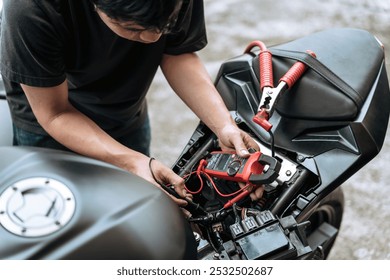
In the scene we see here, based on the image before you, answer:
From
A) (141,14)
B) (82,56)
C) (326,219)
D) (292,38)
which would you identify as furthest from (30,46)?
(292,38)

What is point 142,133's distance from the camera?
1.53 m

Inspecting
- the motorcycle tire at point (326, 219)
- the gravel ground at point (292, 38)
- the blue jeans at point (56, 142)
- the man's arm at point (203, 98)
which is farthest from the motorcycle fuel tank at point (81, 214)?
the gravel ground at point (292, 38)

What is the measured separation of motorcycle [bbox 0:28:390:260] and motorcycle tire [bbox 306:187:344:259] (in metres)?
0.04

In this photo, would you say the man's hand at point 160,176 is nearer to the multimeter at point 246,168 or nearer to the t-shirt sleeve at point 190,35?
the multimeter at point 246,168

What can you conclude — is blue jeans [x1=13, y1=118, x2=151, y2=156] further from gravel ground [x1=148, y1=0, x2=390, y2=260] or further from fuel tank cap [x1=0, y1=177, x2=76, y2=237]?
gravel ground [x1=148, y1=0, x2=390, y2=260]

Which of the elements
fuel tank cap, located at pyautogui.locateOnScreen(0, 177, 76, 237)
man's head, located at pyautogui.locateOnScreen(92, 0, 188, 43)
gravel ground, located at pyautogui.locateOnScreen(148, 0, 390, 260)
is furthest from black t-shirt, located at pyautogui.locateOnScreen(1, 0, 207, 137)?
gravel ground, located at pyautogui.locateOnScreen(148, 0, 390, 260)

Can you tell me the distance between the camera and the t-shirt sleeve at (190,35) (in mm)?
1203

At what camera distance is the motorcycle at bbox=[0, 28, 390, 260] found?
2.72 ft

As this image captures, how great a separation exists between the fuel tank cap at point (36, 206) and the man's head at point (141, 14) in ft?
0.88

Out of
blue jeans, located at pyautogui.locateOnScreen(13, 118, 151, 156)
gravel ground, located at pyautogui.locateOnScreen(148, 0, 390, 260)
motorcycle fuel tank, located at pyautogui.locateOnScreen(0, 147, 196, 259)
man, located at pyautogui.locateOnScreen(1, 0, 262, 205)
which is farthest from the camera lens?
gravel ground, located at pyautogui.locateOnScreen(148, 0, 390, 260)

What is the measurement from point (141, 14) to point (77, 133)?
359mm

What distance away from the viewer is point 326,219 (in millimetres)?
1508

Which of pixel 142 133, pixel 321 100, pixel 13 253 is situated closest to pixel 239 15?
pixel 142 133

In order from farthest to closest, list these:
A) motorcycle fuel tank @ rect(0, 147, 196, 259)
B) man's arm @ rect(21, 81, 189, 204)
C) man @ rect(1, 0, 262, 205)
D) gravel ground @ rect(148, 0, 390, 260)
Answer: gravel ground @ rect(148, 0, 390, 260), man's arm @ rect(21, 81, 189, 204), man @ rect(1, 0, 262, 205), motorcycle fuel tank @ rect(0, 147, 196, 259)
